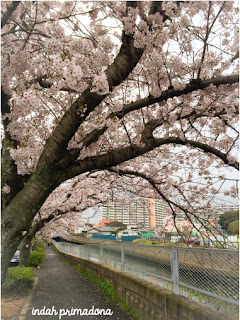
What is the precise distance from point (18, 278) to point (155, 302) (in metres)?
6.49

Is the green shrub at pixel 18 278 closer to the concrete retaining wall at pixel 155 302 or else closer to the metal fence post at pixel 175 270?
the concrete retaining wall at pixel 155 302

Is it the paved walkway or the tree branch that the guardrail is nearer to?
the paved walkway

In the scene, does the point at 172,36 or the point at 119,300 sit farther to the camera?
the point at 119,300

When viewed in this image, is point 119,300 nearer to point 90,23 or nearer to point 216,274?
point 216,274

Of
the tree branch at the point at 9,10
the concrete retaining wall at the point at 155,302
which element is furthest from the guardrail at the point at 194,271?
the tree branch at the point at 9,10

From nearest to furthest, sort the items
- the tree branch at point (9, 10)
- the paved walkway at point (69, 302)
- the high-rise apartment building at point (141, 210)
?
the tree branch at point (9, 10) → the paved walkway at point (69, 302) → the high-rise apartment building at point (141, 210)

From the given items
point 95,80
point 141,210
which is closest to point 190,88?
point 95,80

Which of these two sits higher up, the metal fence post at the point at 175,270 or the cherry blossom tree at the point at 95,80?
the cherry blossom tree at the point at 95,80

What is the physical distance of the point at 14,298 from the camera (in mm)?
9133

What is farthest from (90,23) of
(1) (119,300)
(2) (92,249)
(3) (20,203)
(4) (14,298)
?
(2) (92,249)

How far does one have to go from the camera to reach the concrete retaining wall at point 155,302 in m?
3.82

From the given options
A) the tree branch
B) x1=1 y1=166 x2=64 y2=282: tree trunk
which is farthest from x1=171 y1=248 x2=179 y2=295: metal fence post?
the tree branch

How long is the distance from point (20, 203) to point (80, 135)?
1697 mm

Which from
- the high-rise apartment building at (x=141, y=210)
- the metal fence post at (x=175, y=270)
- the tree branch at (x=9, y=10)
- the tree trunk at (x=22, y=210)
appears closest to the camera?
the tree trunk at (x=22, y=210)
